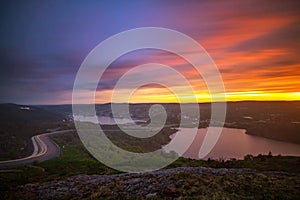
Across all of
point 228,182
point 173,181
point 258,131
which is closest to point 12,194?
point 173,181

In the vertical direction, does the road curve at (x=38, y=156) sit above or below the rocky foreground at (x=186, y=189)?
below

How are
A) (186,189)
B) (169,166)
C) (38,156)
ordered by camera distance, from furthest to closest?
(38,156)
(169,166)
(186,189)

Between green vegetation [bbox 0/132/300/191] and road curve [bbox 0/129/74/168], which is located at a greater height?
green vegetation [bbox 0/132/300/191]

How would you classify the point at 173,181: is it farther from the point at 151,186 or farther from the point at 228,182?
the point at 228,182

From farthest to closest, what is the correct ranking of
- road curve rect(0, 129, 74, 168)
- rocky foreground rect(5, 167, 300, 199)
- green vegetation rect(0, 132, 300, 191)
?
road curve rect(0, 129, 74, 168)
green vegetation rect(0, 132, 300, 191)
rocky foreground rect(5, 167, 300, 199)

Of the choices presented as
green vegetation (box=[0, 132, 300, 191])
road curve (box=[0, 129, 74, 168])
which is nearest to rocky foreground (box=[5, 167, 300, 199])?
green vegetation (box=[0, 132, 300, 191])

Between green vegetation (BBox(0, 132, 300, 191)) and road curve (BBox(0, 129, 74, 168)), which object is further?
road curve (BBox(0, 129, 74, 168))

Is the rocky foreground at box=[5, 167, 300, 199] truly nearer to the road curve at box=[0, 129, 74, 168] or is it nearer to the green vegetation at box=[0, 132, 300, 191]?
the green vegetation at box=[0, 132, 300, 191]

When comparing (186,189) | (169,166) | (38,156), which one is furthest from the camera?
(38,156)

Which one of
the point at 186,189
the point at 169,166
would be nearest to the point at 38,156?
the point at 169,166

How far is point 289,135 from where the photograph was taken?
406ft

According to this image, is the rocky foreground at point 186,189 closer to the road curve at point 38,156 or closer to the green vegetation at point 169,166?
the green vegetation at point 169,166

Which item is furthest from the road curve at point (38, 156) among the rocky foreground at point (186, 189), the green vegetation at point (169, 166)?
the rocky foreground at point (186, 189)

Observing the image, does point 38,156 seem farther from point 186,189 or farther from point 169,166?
point 186,189
